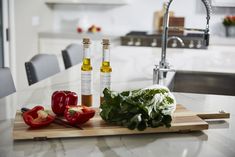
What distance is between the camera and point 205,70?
2494 mm

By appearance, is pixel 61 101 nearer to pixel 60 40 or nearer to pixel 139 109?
pixel 139 109

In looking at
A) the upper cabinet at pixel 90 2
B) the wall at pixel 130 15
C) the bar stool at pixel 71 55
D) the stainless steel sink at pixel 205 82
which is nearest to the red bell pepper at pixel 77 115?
the stainless steel sink at pixel 205 82

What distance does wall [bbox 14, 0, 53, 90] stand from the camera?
15.2 ft

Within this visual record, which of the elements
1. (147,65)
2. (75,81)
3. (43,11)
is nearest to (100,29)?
(43,11)

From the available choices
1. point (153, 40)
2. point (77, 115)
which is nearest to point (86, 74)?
point (77, 115)

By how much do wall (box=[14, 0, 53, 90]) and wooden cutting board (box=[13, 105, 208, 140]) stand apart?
3433 millimetres

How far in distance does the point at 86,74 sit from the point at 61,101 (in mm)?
187

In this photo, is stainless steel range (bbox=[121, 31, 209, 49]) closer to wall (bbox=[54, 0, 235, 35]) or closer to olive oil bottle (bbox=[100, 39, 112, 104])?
wall (bbox=[54, 0, 235, 35])

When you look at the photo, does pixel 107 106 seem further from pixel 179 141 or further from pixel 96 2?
pixel 96 2

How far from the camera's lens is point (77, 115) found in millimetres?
1258

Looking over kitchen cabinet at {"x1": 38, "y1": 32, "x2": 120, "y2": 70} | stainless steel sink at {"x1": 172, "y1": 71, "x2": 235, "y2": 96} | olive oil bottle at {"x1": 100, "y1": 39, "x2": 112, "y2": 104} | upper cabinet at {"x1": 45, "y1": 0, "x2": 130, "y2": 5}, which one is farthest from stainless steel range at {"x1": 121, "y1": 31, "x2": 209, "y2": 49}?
olive oil bottle at {"x1": 100, "y1": 39, "x2": 112, "y2": 104}

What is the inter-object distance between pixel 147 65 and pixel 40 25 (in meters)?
2.54

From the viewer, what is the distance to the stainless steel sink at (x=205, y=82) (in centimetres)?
250

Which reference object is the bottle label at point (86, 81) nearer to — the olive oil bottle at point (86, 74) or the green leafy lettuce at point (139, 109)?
the olive oil bottle at point (86, 74)
